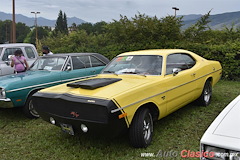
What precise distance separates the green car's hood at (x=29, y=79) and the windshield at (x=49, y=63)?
0.25m

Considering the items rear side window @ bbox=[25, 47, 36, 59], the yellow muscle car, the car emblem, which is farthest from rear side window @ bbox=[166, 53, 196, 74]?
rear side window @ bbox=[25, 47, 36, 59]

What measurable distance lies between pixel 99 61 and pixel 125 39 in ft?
20.0

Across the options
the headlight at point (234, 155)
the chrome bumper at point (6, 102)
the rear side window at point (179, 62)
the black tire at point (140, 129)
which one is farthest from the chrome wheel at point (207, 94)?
the chrome bumper at point (6, 102)

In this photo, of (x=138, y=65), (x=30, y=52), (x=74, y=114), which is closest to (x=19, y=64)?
(x=30, y=52)

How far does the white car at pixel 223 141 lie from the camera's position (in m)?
2.04

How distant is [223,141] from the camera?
210 centimetres

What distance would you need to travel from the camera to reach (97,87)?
356 cm

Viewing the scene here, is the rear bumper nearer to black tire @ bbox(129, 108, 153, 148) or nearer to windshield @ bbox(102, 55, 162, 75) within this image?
black tire @ bbox(129, 108, 153, 148)

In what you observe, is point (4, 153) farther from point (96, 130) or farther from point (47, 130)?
point (96, 130)

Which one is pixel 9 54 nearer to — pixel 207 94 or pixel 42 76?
pixel 42 76

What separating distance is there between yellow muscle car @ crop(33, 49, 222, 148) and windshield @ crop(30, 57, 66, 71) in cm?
183

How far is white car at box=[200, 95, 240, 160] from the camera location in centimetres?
204

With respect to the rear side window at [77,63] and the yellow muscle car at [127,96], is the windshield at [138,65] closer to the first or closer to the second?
the yellow muscle car at [127,96]

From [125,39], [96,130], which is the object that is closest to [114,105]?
[96,130]
